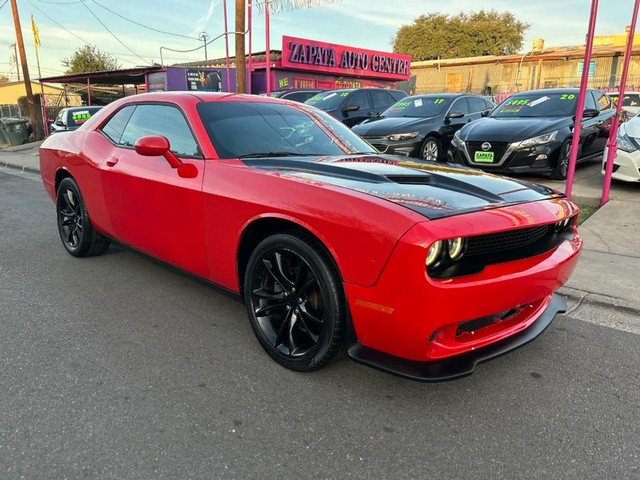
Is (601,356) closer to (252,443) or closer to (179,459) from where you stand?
(252,443)

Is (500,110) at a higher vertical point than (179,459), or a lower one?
higher

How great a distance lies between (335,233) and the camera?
2.26 metres

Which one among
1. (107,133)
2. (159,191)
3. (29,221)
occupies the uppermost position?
(107,133)

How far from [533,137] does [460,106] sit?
2812mm

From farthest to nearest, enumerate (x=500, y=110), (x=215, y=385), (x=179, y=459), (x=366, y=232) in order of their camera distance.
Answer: (x=500, y=110)
(x=215, y=385)
(x=366, y=232)
(x=179, y=459)

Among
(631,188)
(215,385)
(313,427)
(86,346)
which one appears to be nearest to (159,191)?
(86,346)

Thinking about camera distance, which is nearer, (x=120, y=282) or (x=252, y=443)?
(x=252, y=443)

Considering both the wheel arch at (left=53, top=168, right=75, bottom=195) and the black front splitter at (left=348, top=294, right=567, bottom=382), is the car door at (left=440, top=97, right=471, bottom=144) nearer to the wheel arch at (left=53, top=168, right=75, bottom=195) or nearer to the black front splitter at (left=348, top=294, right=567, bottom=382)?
the wheel arch at (left=53, top=168, right=75, bottom=195)

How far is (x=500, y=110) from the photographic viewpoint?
8.79 m

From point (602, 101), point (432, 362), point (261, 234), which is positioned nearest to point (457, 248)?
point (432, 362)

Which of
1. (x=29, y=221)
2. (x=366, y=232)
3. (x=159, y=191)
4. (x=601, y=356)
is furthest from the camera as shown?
(x=29, y=221)

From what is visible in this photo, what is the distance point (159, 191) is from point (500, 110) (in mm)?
7249

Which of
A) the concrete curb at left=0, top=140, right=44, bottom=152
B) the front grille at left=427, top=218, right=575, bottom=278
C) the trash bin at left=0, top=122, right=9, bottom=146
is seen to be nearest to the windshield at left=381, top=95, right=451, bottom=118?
the front grille at left=427, top=218, right=575, bottom=278

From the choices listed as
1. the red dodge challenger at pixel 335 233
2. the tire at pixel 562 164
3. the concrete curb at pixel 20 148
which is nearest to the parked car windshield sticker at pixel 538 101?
the tire at pixel 562 164
